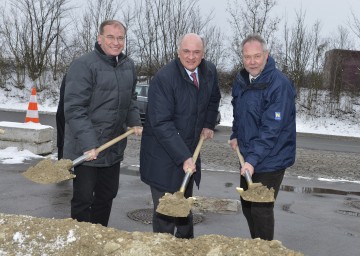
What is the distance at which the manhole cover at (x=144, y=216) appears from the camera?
16.9 ft

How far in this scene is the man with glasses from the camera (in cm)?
363

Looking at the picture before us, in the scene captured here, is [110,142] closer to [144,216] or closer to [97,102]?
[97,102]

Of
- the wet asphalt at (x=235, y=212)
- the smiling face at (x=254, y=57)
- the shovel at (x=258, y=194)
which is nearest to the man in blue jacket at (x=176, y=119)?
the smiling face at (x=254, y=57)

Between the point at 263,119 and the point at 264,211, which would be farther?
the point at 264,211

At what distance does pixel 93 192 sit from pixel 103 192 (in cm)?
8

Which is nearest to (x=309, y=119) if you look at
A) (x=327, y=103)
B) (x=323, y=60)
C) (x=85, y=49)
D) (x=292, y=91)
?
(x=327, y=103)

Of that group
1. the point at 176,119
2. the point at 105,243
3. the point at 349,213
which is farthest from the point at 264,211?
the point at 349,213

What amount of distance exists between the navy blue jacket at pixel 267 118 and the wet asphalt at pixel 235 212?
4.36ft

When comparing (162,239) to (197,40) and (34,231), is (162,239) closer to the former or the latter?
(34,231)

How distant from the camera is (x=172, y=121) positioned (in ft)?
11.8

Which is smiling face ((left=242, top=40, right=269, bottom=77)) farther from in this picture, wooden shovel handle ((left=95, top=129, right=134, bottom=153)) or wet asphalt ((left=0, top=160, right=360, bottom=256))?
wet asphalt ((left=0, top=160, right=360, bottom=256))

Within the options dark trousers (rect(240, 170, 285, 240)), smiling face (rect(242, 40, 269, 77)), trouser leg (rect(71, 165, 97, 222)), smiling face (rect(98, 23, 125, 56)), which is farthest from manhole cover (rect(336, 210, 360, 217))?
smiling face (rect(98, 23, 125, 56))

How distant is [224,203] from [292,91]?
2.74 metres

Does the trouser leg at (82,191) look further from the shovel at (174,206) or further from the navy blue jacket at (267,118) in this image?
the navy blue jacket at (267,118)
